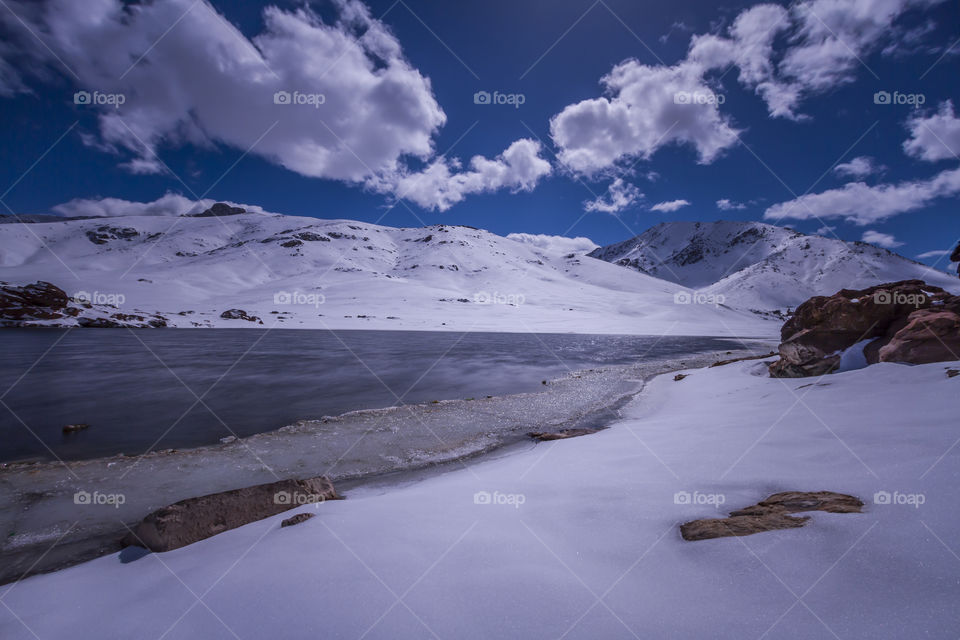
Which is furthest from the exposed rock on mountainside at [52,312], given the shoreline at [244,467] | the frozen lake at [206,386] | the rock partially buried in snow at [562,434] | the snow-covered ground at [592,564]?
the snow-covered ground at [592,564]

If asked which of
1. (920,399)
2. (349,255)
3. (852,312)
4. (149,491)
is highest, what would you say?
(349,255)

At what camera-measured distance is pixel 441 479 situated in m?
5.61

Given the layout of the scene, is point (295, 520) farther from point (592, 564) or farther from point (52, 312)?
point (52, 312)

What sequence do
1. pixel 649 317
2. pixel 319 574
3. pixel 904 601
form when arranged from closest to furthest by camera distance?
pixel 904 601
pixel 319 574
pixel 649 317

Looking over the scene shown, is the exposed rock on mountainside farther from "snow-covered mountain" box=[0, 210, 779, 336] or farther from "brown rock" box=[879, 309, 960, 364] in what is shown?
"brown rock" box=[879, 309, 960, 364]

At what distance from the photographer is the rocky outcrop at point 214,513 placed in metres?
3.57

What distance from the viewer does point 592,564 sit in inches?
103

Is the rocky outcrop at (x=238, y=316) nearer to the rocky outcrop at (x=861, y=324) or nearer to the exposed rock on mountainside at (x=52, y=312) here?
the exposed rock on mountainside at (x=52, y=312)

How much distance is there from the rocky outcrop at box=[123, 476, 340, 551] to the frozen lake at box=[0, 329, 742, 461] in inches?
184

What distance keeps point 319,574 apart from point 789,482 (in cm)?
A: 427

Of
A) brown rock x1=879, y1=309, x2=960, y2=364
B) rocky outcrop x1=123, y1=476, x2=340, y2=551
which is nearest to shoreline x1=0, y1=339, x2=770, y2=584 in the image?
rocky outcrop x1=123, y1=476, x2=340, y2=551

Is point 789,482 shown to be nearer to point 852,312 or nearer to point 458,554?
point 458,554

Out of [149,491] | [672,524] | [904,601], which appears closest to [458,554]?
[672,524]

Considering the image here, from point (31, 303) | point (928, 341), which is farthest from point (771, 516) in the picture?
point (31, 303)
